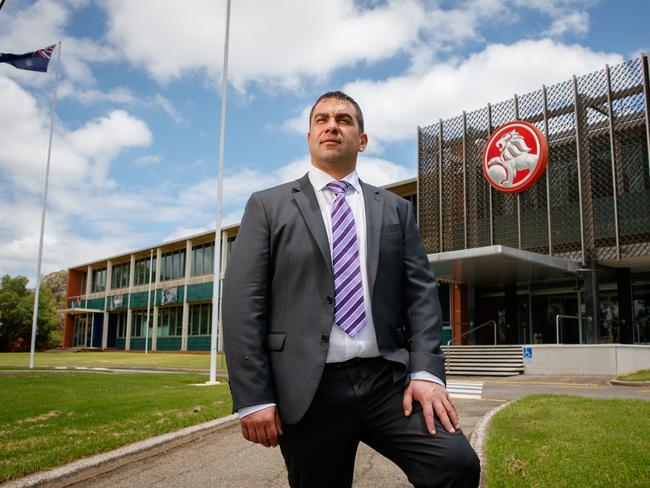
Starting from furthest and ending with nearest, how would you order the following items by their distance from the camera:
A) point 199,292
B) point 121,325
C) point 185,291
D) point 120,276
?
point 120,276, point 121,325, point 185,291, point 199,292

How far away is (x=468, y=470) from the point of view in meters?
2.12

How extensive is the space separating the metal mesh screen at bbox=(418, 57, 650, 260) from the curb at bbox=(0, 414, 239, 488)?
58.5 ft

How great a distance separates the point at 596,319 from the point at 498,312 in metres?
7.93

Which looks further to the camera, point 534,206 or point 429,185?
point 429,185

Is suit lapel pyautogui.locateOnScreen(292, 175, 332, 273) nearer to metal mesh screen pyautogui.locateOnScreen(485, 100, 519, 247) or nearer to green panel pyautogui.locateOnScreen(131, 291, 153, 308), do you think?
metal mesh screen pyautogui.locateOnScreen(485, 100, 519, 247)

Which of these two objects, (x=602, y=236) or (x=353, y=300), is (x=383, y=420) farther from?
(x=602, y=236)

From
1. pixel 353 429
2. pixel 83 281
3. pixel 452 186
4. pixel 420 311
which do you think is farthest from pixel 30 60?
pixel 83 281

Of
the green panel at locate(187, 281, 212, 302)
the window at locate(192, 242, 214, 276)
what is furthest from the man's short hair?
the window at locate(192, 242, 214, 276)

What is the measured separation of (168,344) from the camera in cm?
4809

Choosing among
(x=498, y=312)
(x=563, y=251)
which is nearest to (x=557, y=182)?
(x=563, y=251)

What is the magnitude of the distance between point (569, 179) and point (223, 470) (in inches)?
781

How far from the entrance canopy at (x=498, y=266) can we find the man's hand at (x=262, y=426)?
17505mm

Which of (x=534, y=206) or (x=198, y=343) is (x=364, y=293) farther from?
(x=198, y=343)

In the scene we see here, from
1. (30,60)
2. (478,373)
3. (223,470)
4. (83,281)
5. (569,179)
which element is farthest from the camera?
(83,281)
